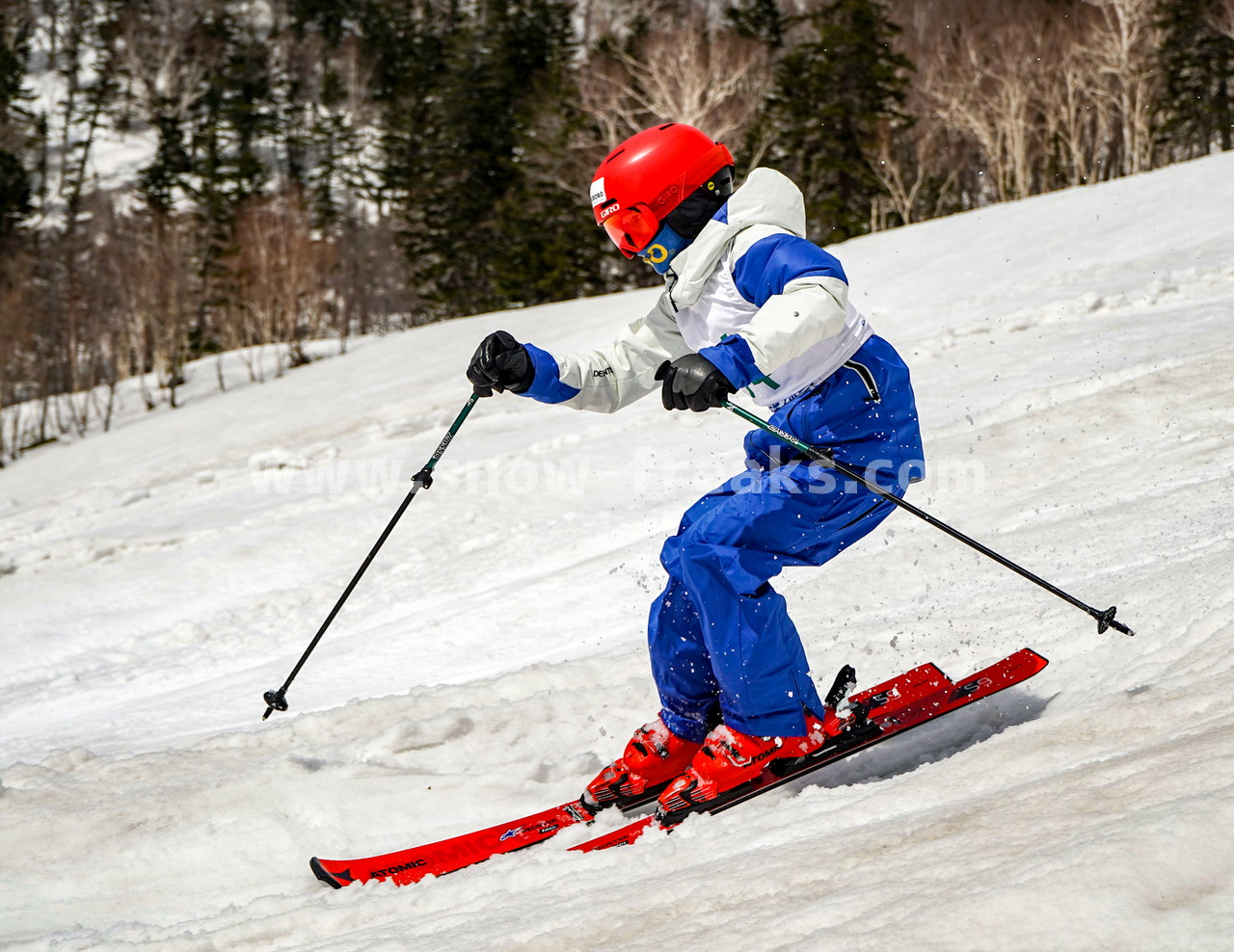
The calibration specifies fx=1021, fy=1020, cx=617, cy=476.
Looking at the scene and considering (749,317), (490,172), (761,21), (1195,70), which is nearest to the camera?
(749,317)

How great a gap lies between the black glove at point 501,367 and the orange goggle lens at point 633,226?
1.47 feet

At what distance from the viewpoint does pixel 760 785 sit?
9.07ft

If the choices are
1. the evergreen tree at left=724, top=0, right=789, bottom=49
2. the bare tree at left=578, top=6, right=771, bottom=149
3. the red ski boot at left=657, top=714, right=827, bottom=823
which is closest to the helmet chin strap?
the red ski boot at left=657, top=714, right=827, bottom=823

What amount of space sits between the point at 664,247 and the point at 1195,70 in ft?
114

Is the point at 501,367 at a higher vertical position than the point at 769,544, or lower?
higher

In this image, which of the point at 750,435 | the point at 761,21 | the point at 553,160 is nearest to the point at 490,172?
the point at 553,160

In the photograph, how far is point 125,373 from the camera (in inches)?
1161

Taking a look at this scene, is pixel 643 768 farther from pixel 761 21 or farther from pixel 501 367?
pixel 761 21

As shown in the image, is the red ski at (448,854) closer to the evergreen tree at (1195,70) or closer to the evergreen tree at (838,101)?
the evergreen tree at (838,101)

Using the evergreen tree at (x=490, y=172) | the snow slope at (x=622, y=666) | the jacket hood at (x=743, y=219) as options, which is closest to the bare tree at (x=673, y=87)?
the evergreen tree at (x=490, y=172)

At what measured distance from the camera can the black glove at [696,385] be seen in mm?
2555

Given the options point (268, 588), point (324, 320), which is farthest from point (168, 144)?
point (268, 588)

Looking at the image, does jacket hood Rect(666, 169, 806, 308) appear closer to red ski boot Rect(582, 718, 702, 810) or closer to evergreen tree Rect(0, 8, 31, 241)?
red ski boot Rect(582, 718, 702, 810)

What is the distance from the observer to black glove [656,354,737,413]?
2.55 metres
